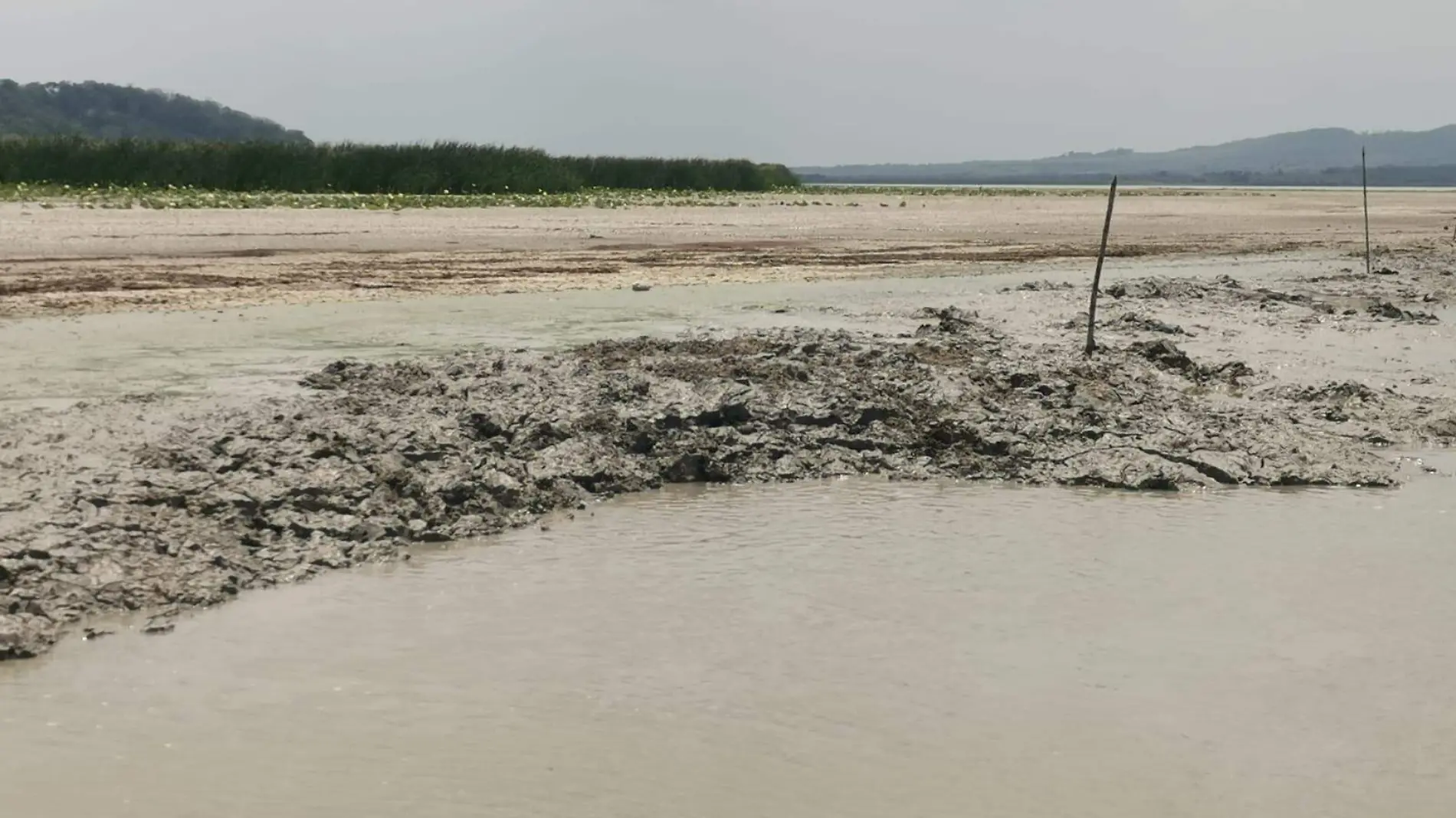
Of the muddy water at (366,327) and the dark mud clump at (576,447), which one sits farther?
the muddy water at (366,327)

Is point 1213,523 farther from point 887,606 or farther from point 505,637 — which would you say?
point 505,637

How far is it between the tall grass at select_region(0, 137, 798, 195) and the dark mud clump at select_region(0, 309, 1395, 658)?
26.3m

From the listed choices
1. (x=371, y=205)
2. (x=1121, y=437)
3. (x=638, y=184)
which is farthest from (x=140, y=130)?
(x=1121, y=437)

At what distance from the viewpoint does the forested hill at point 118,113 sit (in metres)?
106

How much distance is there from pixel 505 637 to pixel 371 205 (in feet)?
74.4

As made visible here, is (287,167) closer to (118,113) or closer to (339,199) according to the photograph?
(339,199)

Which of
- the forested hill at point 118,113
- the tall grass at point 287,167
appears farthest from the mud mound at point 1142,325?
the forested hill at point 118,113

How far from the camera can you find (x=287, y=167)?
35031 mm

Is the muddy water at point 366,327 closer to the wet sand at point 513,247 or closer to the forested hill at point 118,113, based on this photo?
the wet sand at point 513,247

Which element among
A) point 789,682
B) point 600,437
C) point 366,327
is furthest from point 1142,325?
point 789,682

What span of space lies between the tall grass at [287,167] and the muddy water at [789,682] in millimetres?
29178

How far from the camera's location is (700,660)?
5.12m

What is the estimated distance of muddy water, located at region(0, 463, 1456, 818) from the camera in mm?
4051

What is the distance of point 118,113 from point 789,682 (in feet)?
400
